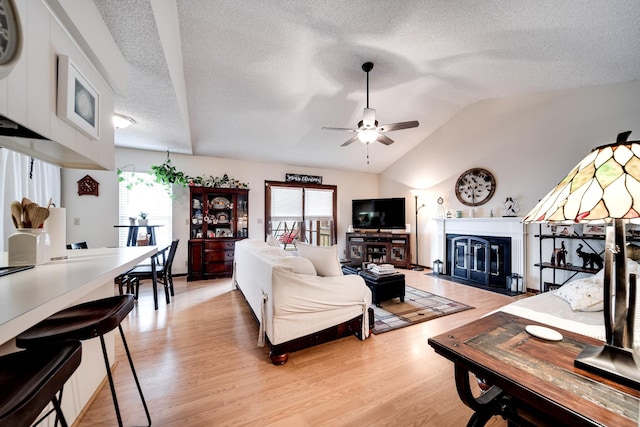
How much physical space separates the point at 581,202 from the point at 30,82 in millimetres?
2050

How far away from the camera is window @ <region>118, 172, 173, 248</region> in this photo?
452cm

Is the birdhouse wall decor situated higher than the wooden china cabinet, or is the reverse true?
the birdhouse wall decor

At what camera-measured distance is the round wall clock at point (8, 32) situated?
32.2 inches

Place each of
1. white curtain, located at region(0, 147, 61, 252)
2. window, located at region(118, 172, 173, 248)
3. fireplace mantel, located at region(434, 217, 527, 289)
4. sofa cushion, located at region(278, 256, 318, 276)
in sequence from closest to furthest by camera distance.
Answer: sofa cushion, located at region(278, 256, 318, 276) → white curtain, located at region(0, 147, 61, 252) → fireplace mantel, located at region(434, 217, 527, 289) → window, located at region(118, 172, 173, 248)

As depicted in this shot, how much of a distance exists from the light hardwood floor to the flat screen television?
10.7ft

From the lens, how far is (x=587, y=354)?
2.73ft

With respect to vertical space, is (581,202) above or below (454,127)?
below

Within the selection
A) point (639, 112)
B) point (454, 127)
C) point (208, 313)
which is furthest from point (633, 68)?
point (208, 313)

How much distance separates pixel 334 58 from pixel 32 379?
3507mm

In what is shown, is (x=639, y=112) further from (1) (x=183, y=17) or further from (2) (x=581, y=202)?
(1) (x=183, y=17)

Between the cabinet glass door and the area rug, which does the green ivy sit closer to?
the cabinet glass door

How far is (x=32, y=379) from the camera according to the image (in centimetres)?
65

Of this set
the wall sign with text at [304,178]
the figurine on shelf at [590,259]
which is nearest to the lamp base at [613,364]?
the figurine on shelf at [590,259]

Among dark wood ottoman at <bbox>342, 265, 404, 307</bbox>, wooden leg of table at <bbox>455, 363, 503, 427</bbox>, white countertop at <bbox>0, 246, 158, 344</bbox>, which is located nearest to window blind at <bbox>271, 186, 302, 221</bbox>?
dark wood ottoman at <bbox>342, 265, 404, 307</bbox>
